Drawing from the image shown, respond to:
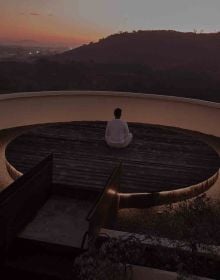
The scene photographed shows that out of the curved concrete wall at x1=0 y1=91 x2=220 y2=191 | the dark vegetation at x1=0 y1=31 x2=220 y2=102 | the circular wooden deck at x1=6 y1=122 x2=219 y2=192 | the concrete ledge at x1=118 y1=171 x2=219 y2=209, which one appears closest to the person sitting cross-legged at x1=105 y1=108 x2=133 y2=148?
the circular wooden deck at x1=6 y1=122 x2=219 y2=192

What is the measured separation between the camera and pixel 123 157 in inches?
397

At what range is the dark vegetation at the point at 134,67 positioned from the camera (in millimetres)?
24933

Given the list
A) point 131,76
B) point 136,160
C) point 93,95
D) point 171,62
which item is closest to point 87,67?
point 131,76

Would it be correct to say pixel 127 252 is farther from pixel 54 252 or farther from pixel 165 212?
pixel 165 212

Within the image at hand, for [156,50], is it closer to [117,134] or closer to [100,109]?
[100,109]

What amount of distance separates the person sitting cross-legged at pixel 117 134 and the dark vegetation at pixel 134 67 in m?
12.6

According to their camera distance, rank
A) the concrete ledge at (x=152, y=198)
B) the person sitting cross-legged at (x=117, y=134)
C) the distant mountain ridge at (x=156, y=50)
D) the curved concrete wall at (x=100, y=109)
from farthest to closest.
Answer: the distant mountain ridge at (x=156, y=50), the curved concrete wall at (x=100, y=109), the person sitting cross-legged at (x=117, y=134), the concrete ledge at (x=152, y=198)

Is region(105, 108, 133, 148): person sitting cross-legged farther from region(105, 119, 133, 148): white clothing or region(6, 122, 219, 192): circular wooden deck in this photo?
region(6, 122, 219, 192): circular wooden deck

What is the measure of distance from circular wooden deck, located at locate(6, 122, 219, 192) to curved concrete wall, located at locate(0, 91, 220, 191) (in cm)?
187

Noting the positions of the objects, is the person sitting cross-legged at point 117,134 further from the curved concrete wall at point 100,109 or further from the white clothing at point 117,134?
the curved concrete wall at point 100,109

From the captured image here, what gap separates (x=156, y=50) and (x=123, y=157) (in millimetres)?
23379

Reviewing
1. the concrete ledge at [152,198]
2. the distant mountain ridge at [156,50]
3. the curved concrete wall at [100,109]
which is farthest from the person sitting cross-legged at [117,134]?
the distant mountain ridge at [156,50]

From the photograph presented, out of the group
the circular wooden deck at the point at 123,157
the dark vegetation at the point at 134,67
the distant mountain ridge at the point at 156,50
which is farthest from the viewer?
the distant mountain ridge at the point at 156,50

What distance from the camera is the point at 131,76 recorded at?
2664 cm
